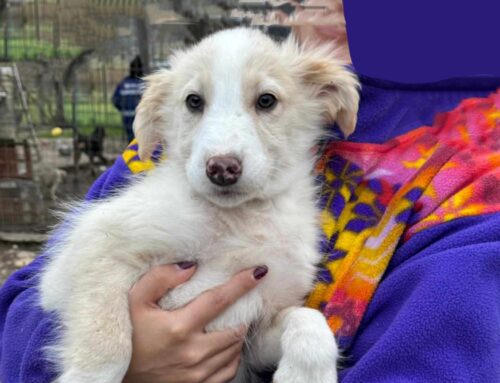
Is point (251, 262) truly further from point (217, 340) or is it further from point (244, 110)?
point (244, 110)

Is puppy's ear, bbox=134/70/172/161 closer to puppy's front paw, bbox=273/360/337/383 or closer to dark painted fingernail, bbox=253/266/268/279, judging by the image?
dark painted fingernail, bbox=253/266/268/279

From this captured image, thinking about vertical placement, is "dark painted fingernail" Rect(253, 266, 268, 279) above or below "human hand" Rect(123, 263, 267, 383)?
above

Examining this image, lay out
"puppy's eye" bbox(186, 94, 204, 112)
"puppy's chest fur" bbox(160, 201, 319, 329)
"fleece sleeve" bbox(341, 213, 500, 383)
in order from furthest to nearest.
Result: "puppy's eye" bbox(186, 94, 204, 112)
"puppy's chest fur" bbox(160, 201, 319, 329)
"fleece sleeve" bbox(341, 213, 500, 383)

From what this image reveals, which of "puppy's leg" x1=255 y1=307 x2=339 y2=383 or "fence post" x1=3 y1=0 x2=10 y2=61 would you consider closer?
"puppy's leg" x1=255 y1=307 x2=339 y2=383

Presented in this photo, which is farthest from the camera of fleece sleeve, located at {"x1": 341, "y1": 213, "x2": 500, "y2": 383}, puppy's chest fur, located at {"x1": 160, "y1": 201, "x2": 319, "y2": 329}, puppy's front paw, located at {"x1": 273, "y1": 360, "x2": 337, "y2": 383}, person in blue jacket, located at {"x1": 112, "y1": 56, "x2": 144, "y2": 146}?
person in blue jacket, located at {"x1": 112, "y1": 56, "x2": 144, "y2": 146}

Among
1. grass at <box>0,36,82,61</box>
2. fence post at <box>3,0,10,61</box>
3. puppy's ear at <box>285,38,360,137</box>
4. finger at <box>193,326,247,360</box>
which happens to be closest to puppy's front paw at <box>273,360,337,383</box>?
finger at <box>193,326,247,360</box>

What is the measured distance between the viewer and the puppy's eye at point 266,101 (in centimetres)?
193

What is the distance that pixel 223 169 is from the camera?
175cm

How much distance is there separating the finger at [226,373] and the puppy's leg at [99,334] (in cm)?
27

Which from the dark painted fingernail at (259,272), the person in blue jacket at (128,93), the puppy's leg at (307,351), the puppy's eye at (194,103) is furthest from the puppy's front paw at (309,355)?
the person in blue jacket at (128,93)

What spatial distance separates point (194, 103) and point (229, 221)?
0.41 m

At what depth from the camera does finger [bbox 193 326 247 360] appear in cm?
179

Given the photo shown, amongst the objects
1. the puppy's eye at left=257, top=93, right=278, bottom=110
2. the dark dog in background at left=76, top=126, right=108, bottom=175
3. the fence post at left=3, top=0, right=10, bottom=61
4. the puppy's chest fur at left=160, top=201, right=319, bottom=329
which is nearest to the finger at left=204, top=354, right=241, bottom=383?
the puppy's chest fur at left=160, top=201, right=319, bottom=329

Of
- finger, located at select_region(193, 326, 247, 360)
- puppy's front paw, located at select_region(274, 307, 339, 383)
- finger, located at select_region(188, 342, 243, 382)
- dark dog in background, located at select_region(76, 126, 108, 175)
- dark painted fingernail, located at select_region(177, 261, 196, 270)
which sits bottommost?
dark dog in background, located at select_region(76, 126, 108, 175)
